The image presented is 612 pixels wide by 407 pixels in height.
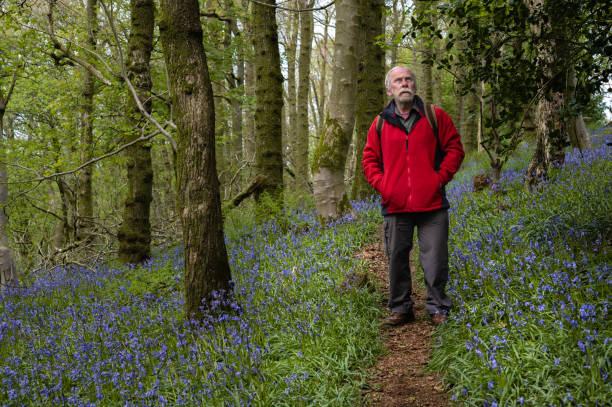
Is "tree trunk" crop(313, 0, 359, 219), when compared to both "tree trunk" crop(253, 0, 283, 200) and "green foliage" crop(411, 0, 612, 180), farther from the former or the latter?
"green foliage" crop(411, 0, 612, 180)

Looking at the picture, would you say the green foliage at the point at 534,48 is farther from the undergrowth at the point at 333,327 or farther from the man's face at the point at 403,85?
the undergrowth at the point at 333,327

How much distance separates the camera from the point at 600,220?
4.45 m

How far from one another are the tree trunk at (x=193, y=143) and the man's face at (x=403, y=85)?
2.02m

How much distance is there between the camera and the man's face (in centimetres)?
388

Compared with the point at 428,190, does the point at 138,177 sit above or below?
above

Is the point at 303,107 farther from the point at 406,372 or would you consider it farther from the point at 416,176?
the point at 406,372

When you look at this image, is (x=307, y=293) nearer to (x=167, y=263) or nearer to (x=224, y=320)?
(x=224, y=320)

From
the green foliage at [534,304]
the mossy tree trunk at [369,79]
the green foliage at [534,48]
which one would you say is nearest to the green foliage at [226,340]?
the green foliage at [534,304]

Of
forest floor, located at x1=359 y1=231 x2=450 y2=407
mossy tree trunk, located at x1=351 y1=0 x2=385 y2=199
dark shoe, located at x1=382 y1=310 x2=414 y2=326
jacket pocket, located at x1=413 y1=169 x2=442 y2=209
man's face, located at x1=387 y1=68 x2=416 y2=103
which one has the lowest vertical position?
forest floor, located at x1=359 y1=231 x2=450 y2=407

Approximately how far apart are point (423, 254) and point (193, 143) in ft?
8.86

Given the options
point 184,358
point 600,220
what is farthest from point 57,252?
point 600,220

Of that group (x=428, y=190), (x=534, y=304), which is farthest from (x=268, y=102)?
(x=534, y=304)

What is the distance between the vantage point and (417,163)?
390 cm

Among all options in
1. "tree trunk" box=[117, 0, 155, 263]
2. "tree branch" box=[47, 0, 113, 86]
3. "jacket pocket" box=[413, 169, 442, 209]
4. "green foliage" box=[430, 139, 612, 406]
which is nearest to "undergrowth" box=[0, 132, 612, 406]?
"green foliage" box=[430, 139, 612, 406]
